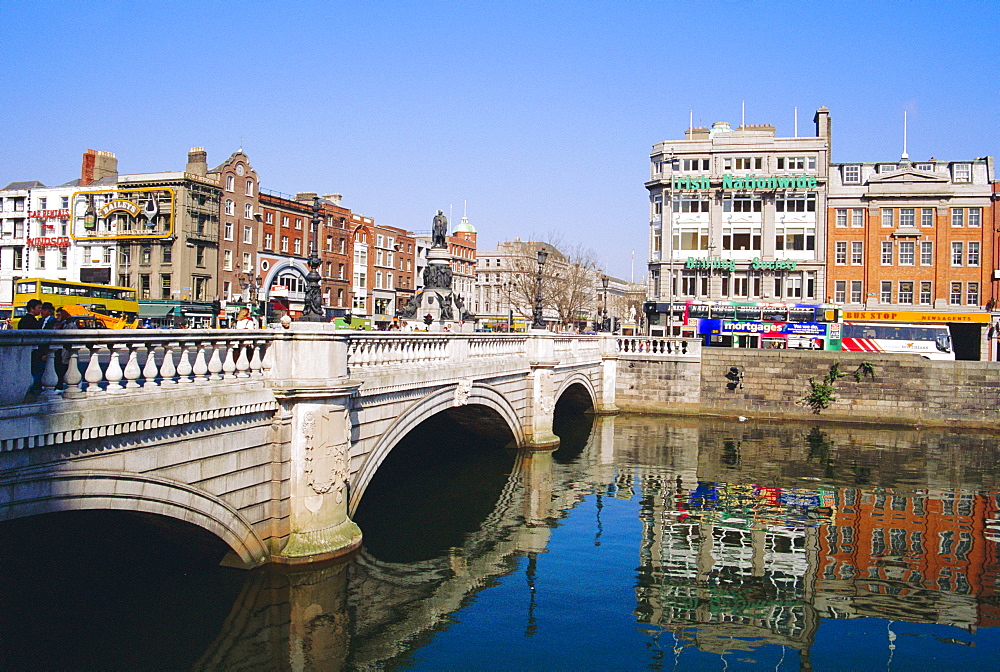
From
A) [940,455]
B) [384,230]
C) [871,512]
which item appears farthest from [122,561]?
[384,230]

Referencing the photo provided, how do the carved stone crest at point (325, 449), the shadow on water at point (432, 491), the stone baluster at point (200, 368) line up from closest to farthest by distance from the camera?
the stone baluster at point (200, 368)
the carved stone crest at point (325, 449)
the shadow on water at point (432, 491)

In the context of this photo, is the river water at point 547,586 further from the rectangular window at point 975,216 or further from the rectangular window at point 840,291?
the rectangular window at point 975,216

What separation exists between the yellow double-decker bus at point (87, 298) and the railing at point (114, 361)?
23677mm

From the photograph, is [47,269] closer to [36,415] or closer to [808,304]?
[808,304]

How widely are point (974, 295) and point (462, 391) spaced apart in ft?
150

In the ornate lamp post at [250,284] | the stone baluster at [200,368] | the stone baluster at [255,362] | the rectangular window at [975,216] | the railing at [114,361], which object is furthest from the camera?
the ornate lamp post at [250,284]

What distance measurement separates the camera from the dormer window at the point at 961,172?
51.9 metres

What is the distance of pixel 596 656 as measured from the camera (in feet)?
36.1

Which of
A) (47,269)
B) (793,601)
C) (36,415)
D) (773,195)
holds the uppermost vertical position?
(773,195)

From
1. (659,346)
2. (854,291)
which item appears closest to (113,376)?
(659,346)

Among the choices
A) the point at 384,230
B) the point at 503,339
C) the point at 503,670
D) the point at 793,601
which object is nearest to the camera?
the point at 503,670

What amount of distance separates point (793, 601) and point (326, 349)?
8961 mm

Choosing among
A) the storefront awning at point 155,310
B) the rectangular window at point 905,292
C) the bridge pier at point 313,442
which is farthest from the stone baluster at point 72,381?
the rectangular window at point 905,292

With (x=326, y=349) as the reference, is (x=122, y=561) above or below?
below
